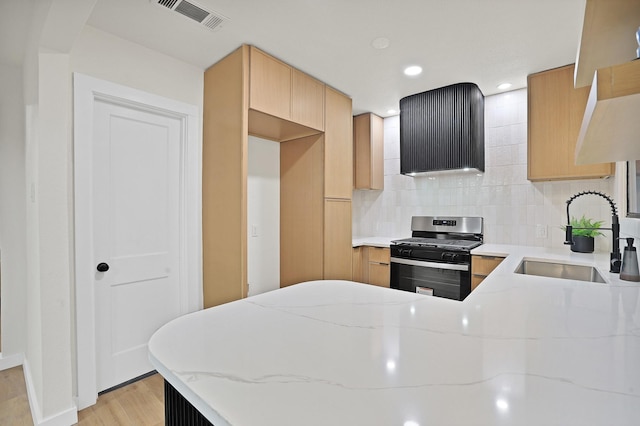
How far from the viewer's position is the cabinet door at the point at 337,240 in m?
3.01

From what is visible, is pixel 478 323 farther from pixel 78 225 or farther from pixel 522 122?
pixel 522 122

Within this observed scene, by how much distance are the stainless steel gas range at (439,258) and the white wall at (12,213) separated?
3320 millimetres

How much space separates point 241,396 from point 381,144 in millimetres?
3743

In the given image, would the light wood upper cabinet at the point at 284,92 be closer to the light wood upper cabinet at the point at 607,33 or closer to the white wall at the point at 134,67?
the white wall at the point at 134,67

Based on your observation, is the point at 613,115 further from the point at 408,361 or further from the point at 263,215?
the point at 263,215

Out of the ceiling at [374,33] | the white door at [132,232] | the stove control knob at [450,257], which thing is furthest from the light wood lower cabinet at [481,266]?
the white door at [132,232]

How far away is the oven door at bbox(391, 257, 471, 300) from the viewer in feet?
9.30

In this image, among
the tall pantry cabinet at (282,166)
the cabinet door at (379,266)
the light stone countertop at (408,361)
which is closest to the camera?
the light stone countertop at (408,361)

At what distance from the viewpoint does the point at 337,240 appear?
3139 millimetres

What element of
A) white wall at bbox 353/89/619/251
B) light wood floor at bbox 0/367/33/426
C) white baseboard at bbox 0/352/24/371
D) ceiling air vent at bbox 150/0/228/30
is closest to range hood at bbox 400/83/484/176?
white wall at bbox 353/89/619/251

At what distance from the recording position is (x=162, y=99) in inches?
92.8

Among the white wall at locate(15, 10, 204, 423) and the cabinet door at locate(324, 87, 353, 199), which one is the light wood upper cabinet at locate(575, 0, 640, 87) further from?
the white wall at locate(15, 10, 204, 423)

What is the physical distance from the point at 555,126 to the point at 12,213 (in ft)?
15.0

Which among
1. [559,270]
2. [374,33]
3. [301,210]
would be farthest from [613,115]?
[301,210]
